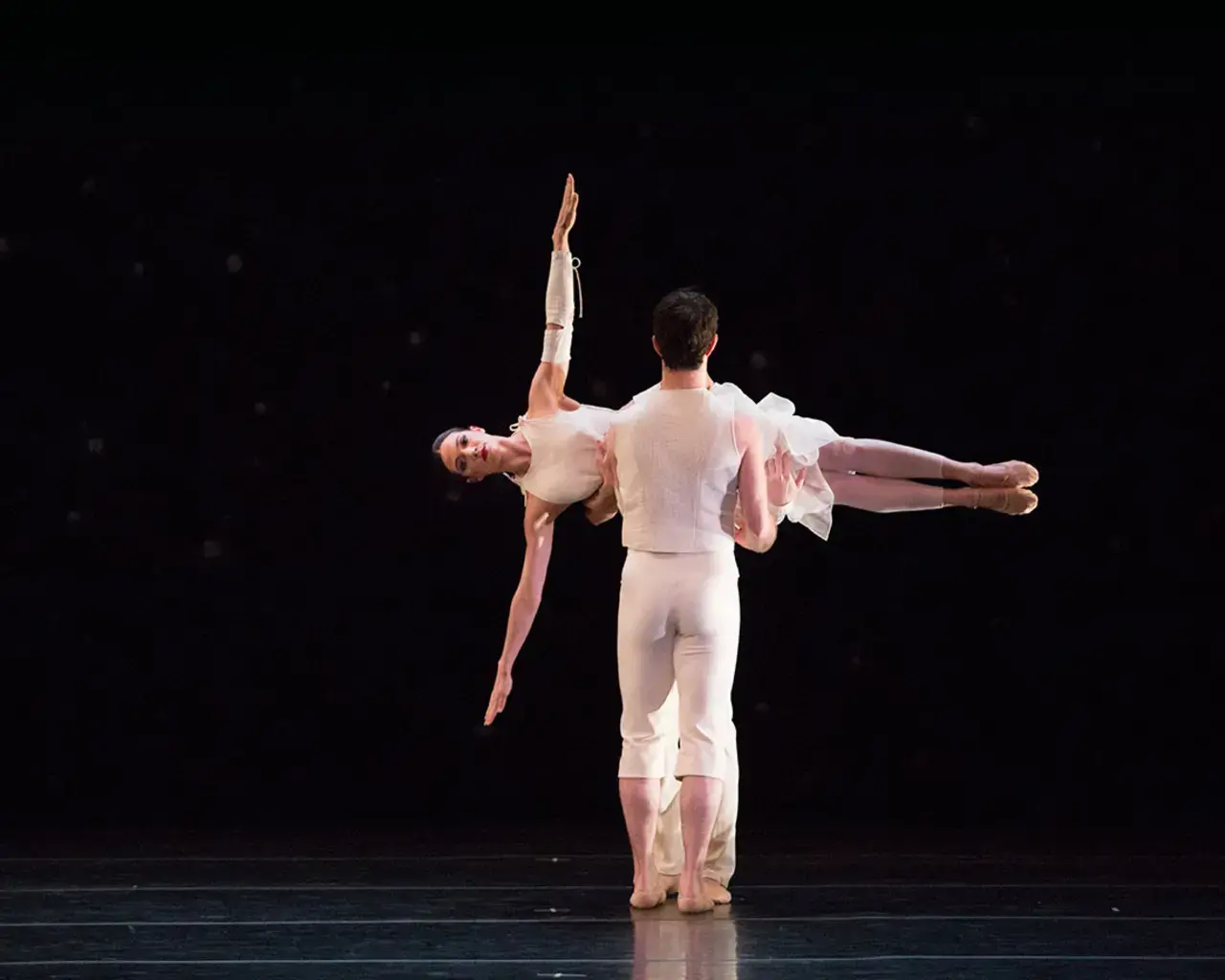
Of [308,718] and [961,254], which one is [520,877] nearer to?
[308,718]

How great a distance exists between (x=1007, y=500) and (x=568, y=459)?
3.37 feet

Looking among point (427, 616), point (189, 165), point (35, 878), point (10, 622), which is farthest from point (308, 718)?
point (189, 165)

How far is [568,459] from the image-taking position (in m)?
4.25

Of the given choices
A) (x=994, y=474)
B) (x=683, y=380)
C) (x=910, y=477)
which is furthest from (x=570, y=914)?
(x=994, y=474)

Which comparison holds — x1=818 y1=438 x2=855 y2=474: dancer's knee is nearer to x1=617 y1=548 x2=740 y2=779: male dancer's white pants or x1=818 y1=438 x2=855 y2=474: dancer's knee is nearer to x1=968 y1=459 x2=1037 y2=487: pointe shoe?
x1=968 y1=459 x2=1037 y2=487: pointe shoe

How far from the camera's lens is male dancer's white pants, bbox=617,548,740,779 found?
3887 millimetres

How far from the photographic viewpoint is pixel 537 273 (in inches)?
225

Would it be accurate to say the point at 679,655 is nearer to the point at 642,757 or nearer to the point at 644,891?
the point at 642,757

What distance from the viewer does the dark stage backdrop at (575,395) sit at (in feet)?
18.6

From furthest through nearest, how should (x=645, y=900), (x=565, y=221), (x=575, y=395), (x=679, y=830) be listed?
(x=575, y=395) < (x=565, y=221) < (x=679, y=830) < (x=645, y=900)

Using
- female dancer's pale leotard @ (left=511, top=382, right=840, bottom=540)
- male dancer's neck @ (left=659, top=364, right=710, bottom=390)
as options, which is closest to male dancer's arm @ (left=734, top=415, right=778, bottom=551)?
male dancer's neck @ (left=659, top=364, right=710, bottom=390)

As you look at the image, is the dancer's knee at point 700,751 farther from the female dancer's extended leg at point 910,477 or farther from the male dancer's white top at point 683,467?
the female dancer's extended leg at point 910,477

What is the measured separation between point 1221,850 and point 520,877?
73.3 inches

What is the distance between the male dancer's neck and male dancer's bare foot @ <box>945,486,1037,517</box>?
2.65ft
